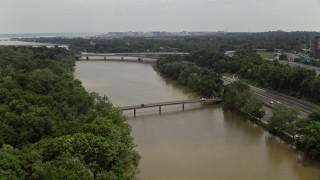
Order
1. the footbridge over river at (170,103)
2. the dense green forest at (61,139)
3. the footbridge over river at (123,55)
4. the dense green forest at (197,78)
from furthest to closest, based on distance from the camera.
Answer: the footbridge over river at (123,55), the dense green forest at (197,78), the footbridge over river at (170,103), the dense green forest at (61,139)

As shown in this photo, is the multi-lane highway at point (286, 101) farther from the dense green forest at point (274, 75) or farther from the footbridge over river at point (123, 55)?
the footbridge over river at point (123, 55)

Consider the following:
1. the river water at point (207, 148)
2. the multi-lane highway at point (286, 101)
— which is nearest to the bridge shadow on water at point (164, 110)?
the river water at point (207, 148)

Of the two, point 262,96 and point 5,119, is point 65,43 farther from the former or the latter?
point 5,119

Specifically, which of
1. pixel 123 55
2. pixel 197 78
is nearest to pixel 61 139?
pixel 197 78

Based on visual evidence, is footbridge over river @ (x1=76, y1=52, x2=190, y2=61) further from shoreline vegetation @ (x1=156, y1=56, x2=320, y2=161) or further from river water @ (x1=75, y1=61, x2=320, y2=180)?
river water @ (x1=75, y1=61, x2=320, y2=180)

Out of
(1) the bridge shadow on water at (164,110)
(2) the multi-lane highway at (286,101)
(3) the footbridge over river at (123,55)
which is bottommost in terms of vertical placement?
(3) the footbridge over river at (123,55)

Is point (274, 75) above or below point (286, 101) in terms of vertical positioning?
above

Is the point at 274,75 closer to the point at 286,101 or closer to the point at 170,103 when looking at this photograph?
the point at 286,101
